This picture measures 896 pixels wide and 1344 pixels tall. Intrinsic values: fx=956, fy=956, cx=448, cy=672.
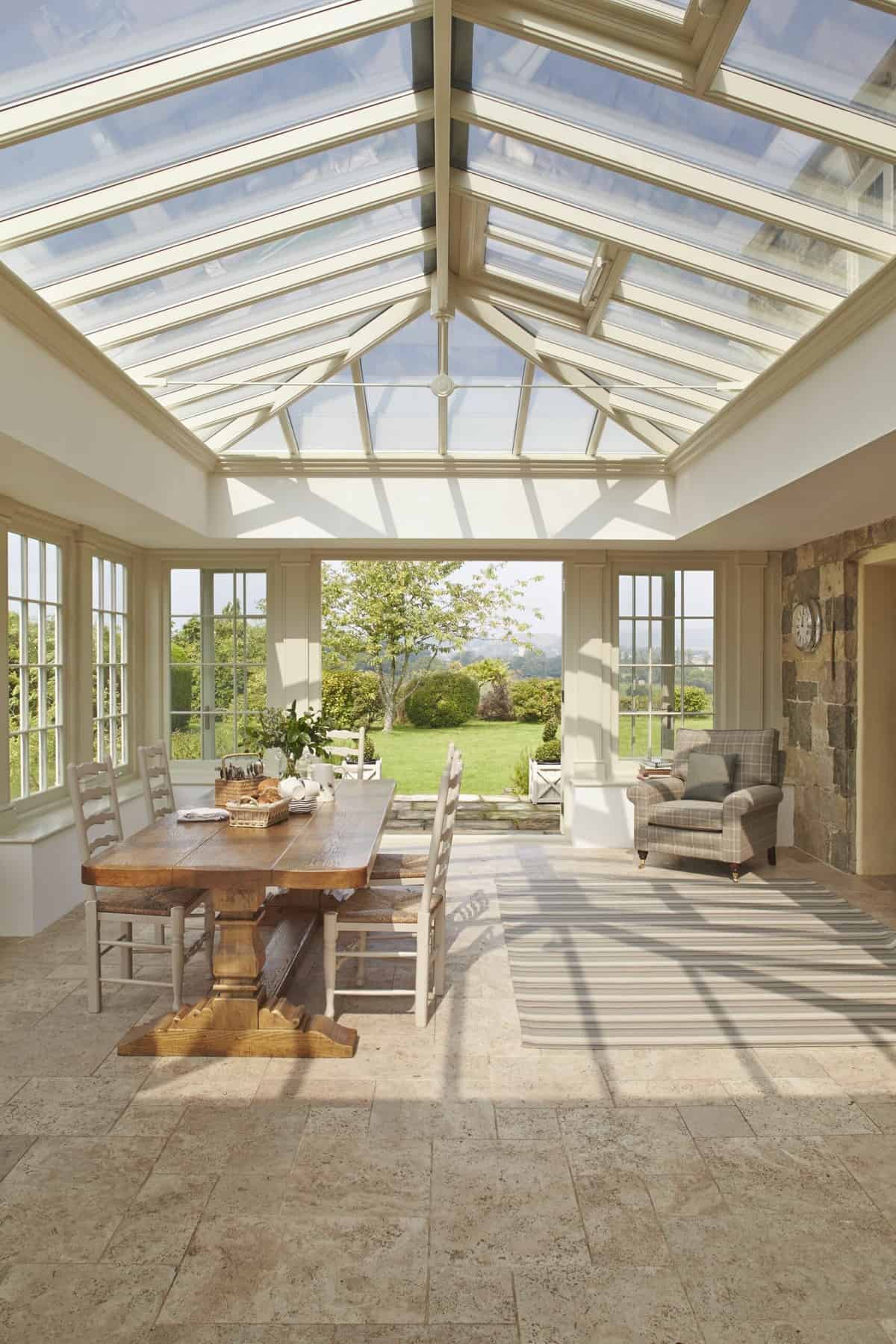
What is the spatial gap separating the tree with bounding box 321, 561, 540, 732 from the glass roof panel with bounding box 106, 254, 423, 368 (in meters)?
9.20

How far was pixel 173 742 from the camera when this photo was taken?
8.27 meters

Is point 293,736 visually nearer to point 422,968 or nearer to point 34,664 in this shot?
point 422,968

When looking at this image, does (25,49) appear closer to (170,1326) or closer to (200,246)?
(200,246)

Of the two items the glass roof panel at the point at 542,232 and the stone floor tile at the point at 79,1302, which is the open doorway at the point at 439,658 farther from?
the stone floor tile at the point at 79,1302

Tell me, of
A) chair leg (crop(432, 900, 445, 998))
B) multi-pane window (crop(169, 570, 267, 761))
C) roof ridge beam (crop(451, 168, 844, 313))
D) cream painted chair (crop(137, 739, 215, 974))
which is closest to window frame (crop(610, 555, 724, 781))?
multi-pane window (crop(169, 570, 267, 761))

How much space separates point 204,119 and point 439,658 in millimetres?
12855

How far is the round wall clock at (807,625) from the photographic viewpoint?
286 inches

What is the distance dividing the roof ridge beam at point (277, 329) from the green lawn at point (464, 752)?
8.05 metres

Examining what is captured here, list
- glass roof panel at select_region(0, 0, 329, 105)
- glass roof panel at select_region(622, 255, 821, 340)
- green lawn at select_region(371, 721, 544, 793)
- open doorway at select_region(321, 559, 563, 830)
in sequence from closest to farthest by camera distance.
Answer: glass roof panel at select_region(0, 0, 329, 105)
glass roof panel at select_region(622, 255, 821, 340)
green lawn at select_region(371, 721, 544, 793)
open doorway at select_region(321, 559, 563, 830)

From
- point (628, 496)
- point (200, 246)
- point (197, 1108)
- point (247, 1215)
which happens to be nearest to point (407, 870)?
point (197, 1108)

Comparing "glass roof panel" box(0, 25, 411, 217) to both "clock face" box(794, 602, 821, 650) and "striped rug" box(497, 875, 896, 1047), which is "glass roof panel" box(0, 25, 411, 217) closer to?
"striped rug" box(497, 875, 896, 1047)

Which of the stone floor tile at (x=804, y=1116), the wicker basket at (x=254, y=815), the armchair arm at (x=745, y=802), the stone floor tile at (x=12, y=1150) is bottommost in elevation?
the stone floor tile at (x=804, y=1116)

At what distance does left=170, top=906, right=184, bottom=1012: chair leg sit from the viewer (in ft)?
13.0

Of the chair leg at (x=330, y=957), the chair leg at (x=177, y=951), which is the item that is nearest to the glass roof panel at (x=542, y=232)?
the chair leg at (x=330, y=957)
